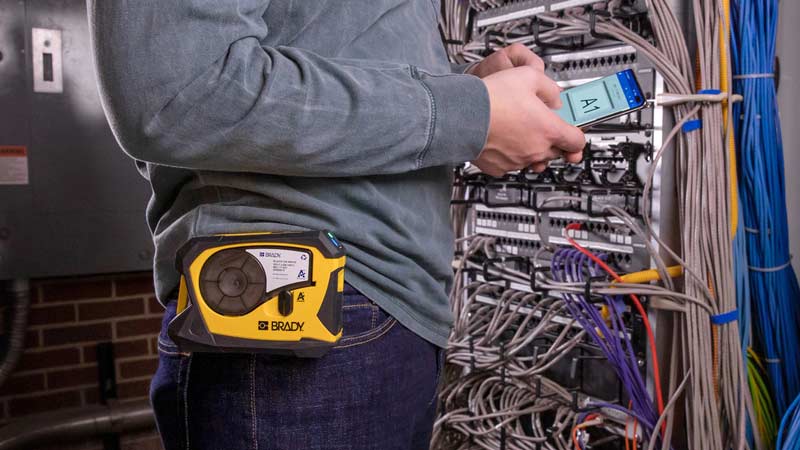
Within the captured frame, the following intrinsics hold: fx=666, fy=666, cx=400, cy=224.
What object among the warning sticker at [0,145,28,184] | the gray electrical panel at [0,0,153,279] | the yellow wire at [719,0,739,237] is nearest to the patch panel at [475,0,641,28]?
the yellow wire at [719,0,739,237]

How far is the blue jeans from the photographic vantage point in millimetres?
639

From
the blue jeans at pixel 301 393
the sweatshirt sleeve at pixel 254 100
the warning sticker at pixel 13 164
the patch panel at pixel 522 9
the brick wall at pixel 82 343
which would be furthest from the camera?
the brick wall at pixel 82 343

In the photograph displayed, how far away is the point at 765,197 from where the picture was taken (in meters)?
1.24

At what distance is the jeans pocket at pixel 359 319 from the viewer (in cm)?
67

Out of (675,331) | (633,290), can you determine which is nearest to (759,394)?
(675,331)

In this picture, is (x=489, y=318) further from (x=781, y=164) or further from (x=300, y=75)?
(x=300, y=75)

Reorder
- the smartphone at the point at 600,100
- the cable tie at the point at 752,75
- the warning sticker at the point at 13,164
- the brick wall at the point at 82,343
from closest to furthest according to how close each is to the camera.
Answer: the smartphone at the point at 600,100
the cable tie at the point at 752,75
the warning sticker at the point at 13,164
the brick wall at the point at 82,343

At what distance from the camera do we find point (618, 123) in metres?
1.29

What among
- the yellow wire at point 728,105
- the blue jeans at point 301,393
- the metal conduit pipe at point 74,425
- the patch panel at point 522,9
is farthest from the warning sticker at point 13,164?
the yellow wire at point 728,105

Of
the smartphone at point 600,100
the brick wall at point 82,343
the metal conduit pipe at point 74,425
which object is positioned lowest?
the metal conduit pipe at point 74,425

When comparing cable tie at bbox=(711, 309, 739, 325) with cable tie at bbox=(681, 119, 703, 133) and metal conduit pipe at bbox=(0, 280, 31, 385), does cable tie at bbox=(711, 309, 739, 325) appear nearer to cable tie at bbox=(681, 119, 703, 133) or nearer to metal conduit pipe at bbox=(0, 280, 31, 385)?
cable tie at bbox=(681, 119, 703, 133)

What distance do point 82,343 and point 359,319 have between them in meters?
2.11

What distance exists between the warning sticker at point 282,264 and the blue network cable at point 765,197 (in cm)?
95

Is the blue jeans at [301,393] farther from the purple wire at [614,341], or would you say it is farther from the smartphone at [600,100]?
the purple wire at [614,341]
